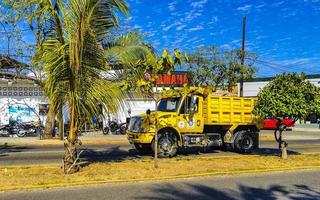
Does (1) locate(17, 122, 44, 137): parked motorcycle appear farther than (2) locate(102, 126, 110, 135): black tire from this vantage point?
No

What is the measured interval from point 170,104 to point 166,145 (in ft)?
6.26

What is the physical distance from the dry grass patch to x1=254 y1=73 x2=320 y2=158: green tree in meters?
1.70

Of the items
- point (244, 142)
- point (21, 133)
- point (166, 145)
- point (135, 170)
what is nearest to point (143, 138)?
point (166, 145)

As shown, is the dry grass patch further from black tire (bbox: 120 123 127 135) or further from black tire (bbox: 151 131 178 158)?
black tire (bbox: 120 123 127 135)

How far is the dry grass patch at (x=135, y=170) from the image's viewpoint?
11.0 meters

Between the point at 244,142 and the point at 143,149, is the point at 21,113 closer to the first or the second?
the point at 143,149

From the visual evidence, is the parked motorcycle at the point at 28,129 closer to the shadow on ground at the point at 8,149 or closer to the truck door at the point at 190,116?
the shadow on ground at the point at 8,149

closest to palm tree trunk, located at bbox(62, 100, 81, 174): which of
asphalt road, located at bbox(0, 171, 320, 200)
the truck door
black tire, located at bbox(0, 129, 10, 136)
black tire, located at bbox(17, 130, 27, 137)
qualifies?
asphalt road, located at bbox(0, 171, 320, 200)

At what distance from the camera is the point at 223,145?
20547 mm

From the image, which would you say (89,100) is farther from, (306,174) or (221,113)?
(221,113)

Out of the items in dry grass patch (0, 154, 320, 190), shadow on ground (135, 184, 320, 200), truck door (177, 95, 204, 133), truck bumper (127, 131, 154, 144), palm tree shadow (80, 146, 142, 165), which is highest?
truck door (177, 95, 204, 133)

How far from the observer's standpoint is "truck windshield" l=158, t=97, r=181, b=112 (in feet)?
60.1

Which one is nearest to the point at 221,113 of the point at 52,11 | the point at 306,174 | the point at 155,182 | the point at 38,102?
the point at 306,174

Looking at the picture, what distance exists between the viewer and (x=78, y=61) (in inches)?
463
